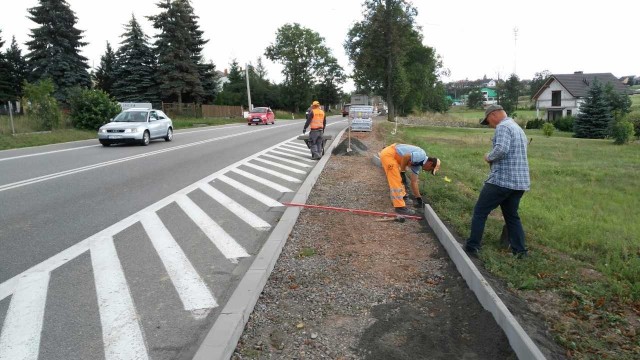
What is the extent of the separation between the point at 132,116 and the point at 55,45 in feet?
110

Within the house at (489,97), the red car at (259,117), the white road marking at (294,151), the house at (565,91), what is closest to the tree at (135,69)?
the red car at (259,117)

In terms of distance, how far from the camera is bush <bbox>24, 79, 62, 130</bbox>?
67.1ft

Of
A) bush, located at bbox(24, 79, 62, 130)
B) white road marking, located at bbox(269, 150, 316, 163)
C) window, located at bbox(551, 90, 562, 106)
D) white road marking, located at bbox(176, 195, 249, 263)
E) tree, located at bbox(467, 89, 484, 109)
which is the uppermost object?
tree, located at bbox(467, 89, 484, 109)

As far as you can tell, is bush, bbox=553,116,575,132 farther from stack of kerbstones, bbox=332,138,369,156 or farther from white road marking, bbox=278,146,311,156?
white road marking, bbox=278,146,311,156

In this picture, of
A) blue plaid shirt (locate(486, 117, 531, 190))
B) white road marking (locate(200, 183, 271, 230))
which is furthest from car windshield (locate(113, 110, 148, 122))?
blue plaid shirt (locate(486, 117, 531, 190))

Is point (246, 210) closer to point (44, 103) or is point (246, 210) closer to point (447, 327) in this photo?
point (447, 327)

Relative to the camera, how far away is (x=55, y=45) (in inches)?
1746

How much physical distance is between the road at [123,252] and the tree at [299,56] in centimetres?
6963

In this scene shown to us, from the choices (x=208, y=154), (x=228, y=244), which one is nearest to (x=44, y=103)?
(x=208, y=154)

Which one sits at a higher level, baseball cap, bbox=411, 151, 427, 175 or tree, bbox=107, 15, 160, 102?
tree, bbox=107, 15, 160, 102

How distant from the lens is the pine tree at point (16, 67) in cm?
4969

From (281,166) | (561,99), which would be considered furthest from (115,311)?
(561,99)

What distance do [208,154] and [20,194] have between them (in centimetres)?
687

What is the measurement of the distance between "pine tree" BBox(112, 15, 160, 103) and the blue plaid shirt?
48.4 meters
